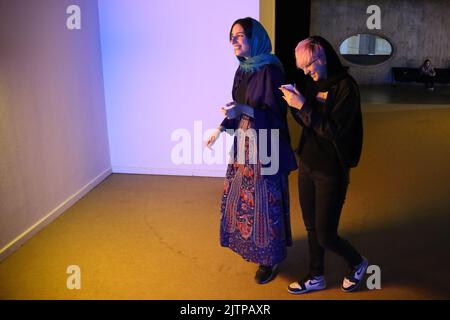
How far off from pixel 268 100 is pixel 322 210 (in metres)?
0.57

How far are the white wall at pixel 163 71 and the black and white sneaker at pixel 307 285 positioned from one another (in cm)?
210

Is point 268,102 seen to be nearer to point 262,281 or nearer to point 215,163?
point 262,281

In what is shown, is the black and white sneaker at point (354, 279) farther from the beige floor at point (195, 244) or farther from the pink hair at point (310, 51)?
the pink hair at point (310, 51)

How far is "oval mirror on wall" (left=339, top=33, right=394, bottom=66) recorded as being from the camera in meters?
11.6

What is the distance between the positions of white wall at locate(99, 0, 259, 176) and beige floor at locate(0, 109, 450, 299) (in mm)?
322

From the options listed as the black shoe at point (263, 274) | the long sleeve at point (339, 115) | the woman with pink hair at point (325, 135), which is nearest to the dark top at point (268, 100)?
the woman with pink hair at point (325, 135)

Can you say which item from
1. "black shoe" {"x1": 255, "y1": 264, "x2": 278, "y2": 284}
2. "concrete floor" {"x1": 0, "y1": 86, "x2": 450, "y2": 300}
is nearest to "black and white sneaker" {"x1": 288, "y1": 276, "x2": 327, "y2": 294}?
"concrete floor" {"x1": 0, "y1": 86, "x2": 450, "y2": 300}

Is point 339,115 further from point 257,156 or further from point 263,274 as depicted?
point 263,274

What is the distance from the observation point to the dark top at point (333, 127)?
1929 millimetres

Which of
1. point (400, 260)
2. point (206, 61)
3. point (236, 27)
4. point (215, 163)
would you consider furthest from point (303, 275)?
point (206, 61)

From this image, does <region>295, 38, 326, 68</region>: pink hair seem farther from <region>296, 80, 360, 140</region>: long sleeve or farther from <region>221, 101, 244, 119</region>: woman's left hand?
<region>221, 101, 244, 119</region>: woman's left hand

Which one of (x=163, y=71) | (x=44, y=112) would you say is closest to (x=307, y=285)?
(x=44, y=112)
